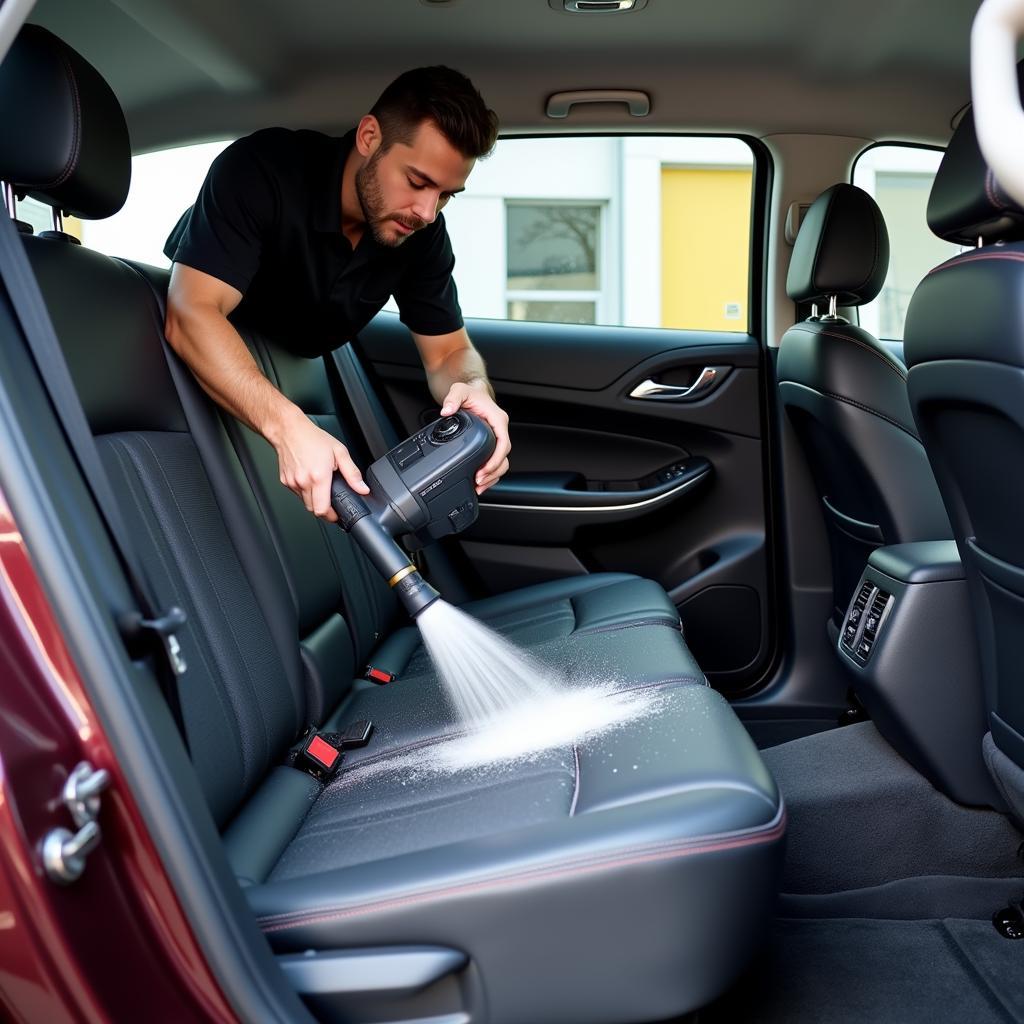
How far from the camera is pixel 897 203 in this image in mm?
3051

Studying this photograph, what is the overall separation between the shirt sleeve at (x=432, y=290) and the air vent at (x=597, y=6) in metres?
0.57

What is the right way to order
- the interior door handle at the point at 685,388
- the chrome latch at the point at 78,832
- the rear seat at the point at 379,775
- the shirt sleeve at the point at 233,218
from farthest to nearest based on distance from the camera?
the interior door handle at the point at 685,388 → the shirt sleeve at the point at 233,218 → the rear seat at the point at 379,775 → the chrome latch at the point at 78,832

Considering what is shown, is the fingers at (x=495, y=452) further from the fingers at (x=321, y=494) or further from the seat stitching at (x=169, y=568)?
the seat stitching at (x=169, y=568)

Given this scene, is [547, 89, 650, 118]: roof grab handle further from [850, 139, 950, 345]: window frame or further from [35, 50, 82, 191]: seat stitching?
[35, 50, 82, 191]: seat stitching

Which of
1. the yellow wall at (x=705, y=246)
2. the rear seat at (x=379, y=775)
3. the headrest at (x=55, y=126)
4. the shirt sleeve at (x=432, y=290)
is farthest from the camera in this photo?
the yellow wall at (x=705, y=246)

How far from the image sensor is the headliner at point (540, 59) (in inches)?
99.7

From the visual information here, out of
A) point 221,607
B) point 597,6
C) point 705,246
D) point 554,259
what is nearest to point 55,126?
point 221,607

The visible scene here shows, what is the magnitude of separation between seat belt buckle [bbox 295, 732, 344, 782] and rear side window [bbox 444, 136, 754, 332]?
71.9 inches

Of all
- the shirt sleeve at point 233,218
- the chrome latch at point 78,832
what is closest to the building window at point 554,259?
the shirt sleeve at point 233,218

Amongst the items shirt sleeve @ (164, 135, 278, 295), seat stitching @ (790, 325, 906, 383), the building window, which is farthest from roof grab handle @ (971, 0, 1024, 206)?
the building window

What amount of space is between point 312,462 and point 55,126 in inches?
23.0

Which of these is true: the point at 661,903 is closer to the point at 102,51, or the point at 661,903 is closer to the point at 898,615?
the point at 898,615

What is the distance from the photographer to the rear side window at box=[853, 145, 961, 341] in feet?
10.1

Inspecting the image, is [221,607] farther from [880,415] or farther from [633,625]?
[880,415]
